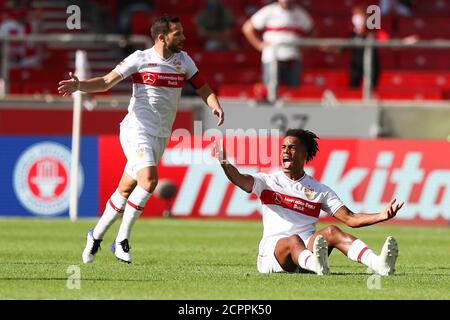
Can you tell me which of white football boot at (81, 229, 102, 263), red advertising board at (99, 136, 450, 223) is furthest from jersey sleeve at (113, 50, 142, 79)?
red advertising board at (99, 136, 450, 223)

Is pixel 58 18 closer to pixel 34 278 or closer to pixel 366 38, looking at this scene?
pixel 366 38

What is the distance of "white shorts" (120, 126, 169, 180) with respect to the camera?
12773 millimetres

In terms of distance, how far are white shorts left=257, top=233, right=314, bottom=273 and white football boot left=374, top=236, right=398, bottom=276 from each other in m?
0.72

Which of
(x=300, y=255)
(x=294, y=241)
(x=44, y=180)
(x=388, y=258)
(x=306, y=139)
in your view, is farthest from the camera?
(x=44, y=180)

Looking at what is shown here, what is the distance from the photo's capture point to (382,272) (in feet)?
37.3

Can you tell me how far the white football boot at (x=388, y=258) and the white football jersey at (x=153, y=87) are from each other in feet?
9.46

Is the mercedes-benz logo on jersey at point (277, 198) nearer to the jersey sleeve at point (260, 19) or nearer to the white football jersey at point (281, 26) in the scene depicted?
the white football jersey at point (281, 26)

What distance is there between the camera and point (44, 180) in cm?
2094

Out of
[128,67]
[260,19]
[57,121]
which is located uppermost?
[260,19]

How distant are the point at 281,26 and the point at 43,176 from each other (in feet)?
16.9

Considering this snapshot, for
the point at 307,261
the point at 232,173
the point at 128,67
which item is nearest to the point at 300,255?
the point at 307,261

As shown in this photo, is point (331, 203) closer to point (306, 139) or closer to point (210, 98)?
point (306, 139)

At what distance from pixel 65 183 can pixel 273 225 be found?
31.8 ft

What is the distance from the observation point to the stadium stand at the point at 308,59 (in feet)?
79.9
